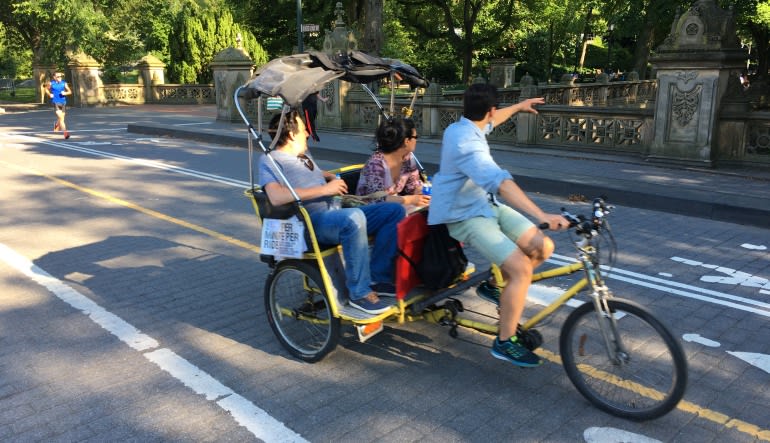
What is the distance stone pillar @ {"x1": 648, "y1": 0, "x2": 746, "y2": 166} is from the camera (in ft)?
38.6

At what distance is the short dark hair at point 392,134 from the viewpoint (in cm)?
499

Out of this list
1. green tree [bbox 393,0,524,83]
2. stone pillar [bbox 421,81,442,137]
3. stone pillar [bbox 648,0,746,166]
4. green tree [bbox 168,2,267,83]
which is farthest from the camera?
green tree [bbox 393,0,524,83]

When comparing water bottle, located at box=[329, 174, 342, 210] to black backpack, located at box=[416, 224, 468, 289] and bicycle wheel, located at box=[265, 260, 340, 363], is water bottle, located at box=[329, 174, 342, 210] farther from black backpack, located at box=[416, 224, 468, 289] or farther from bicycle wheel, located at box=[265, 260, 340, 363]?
black backpack, located at box=[416, 224, 468, 289]

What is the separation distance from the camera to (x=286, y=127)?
183 inches

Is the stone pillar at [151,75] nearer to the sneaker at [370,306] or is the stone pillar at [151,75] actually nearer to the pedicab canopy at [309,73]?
the pedicab canopy at [309,73]

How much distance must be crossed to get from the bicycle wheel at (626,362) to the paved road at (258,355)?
0.12 meters

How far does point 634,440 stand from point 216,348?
2952 millimetres

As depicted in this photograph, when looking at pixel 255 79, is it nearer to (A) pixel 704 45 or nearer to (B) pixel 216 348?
(B) pixel 216 348

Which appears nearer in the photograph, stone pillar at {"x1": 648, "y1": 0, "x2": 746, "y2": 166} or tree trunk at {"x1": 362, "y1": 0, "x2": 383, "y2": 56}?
stone pillar at {"x1": 648, "y1": 0, "x2": 746, "y2": 166}

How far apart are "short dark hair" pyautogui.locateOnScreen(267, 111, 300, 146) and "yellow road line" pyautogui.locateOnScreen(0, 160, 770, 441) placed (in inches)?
96.7

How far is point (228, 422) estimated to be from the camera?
374cm

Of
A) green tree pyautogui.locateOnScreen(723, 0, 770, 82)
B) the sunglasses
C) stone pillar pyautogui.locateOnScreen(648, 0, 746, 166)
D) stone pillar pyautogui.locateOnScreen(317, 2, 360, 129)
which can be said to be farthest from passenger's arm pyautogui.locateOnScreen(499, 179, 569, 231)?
stone pillar pyautogui.locateOnScreen(317, 2, 360, 129)

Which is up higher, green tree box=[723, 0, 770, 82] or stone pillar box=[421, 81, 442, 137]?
green tree box=[723, 0, 770, 82]

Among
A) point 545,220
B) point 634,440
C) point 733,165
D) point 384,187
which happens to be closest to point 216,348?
point 384,187
